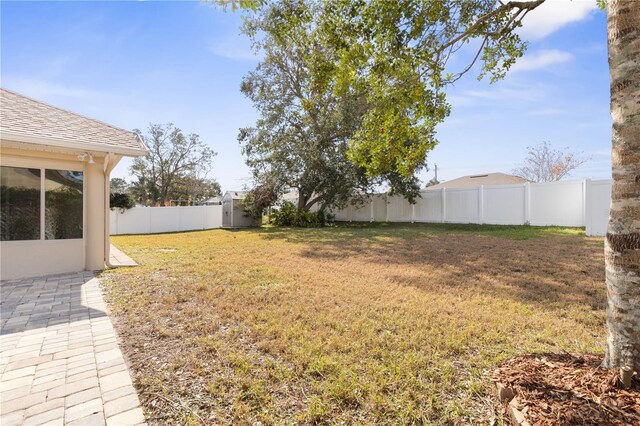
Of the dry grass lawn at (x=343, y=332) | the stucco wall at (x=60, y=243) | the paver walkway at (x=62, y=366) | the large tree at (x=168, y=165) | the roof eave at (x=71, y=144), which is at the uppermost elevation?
the large tree at (x=168, y=165)

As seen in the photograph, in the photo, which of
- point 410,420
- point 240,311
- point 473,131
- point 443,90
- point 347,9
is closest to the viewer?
point 410,420

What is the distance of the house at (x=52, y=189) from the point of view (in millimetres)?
5891

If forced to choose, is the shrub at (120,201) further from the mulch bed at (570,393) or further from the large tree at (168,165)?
the mulch bed at (570,393)

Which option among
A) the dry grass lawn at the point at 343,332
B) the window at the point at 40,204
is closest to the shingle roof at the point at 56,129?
the window at the point at 40,204

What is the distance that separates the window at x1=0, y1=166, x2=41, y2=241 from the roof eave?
32.0 inches

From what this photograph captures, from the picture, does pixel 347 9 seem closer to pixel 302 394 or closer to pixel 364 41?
pixel 364 41

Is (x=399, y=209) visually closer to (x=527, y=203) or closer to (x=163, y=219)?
(x=527, y=203)

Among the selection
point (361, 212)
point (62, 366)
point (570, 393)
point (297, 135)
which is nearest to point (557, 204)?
point (361, 212)

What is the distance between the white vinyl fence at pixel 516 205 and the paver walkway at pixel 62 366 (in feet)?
40.7

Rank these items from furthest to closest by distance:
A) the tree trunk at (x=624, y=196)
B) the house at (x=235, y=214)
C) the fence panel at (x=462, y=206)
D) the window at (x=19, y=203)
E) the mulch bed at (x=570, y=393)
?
the house at (x=235, y=214), the fence panel at (x=462, y=206), the window at (x=19, y=203), the tree trunk at (x=624, y=196), the mulch bed at (x=570, y=393)

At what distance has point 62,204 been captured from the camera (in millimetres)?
6445

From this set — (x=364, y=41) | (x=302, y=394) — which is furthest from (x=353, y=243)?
(x=302, y=394)

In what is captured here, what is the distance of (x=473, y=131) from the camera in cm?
1409

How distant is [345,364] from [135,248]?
9.94 meters
